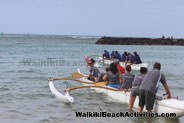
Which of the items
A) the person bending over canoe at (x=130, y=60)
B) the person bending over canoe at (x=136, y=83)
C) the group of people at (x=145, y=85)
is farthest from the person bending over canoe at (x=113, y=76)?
the person bending over canoe at (x=130, y=60)

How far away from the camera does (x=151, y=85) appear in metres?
10.4

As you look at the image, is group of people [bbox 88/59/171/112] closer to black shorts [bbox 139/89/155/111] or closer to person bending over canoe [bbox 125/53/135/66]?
black shorts [bbox 139/89/155/111]

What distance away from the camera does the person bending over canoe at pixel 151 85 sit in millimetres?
10398

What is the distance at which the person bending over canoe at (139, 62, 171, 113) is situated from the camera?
1040 centimetres

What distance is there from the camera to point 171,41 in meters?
97.2

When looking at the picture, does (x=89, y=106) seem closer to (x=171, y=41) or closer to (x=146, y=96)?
(x=146, y=96)

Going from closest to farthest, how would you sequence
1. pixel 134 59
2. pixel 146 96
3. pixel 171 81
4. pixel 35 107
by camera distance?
1. pixel 146 96
2. pixel 35 107
3. pixel 171 81
4. pixel 134 59

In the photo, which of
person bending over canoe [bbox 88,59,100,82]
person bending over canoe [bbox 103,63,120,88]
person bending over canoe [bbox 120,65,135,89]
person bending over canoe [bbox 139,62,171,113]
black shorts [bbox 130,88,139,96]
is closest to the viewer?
person bending over canoe [bbox 139,62,171,113]

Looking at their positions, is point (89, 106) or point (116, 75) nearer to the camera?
point (89, 106)

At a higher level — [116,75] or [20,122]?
[116,75]

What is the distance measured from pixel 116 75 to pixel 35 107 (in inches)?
137

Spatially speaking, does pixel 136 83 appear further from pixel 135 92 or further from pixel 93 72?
pixel 93 72

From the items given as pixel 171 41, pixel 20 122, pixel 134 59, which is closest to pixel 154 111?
pixel 20 122

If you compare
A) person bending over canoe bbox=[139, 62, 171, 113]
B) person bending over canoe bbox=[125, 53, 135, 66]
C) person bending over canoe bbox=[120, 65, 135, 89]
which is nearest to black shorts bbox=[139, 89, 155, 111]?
person bending over canoe bbox=[139, 62, 171, 113]
